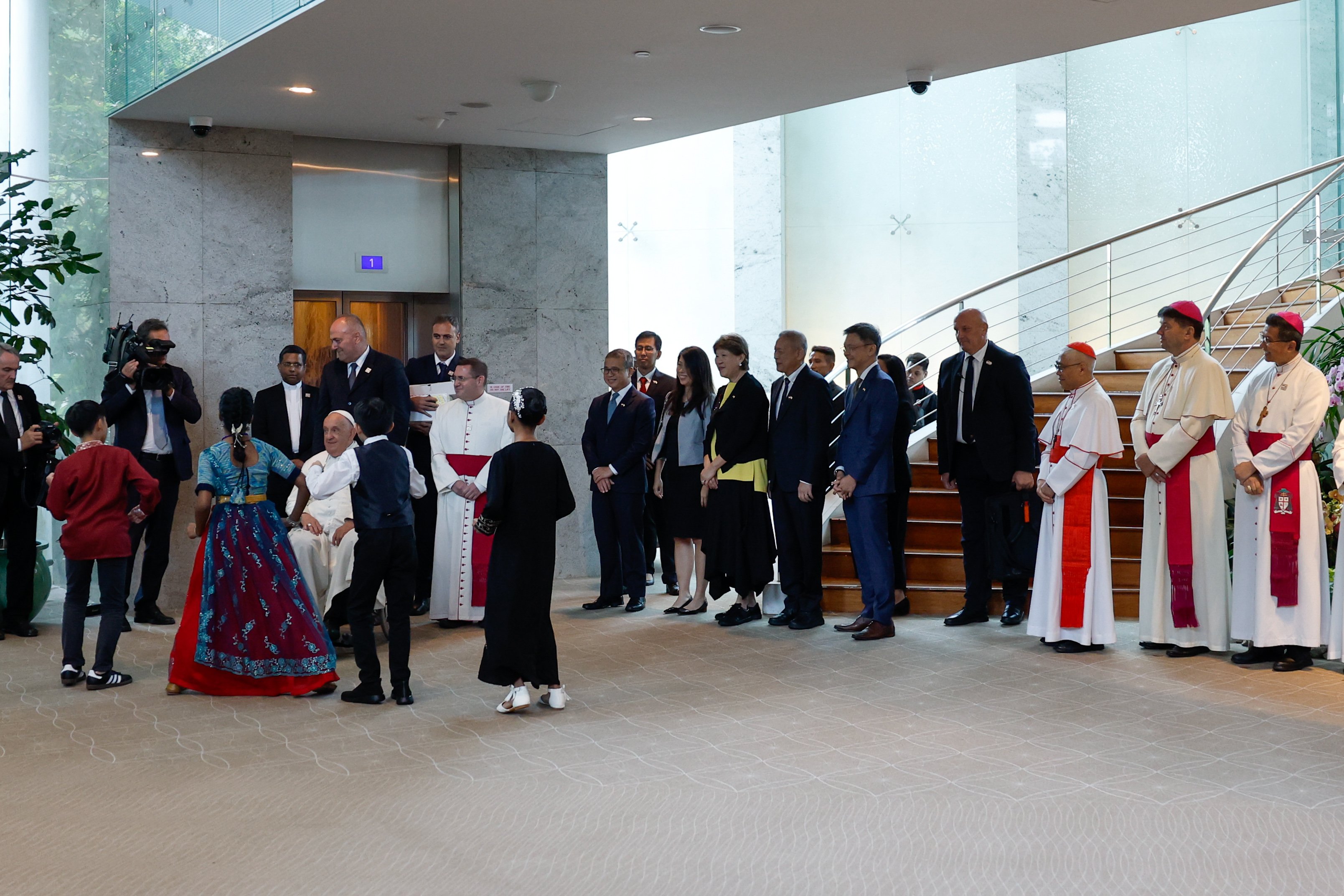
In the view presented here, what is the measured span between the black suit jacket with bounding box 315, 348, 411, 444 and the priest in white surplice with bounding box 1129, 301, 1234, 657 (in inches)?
162

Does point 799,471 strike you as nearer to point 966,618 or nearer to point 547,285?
point 966,618

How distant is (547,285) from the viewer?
979 centimetres

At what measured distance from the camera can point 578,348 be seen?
9906 millimetres

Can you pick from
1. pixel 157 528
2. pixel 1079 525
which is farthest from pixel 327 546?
pixel 1079 525

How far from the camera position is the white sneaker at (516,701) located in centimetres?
552

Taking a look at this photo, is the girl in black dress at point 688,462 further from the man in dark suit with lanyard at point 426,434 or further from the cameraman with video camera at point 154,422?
the cameraman with video camera at point 154,422

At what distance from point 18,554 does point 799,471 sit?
4619 millimetres

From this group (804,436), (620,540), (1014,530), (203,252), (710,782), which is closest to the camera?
(710,782)

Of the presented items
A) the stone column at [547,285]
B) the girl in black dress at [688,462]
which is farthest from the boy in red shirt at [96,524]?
the stone column at [547,285]

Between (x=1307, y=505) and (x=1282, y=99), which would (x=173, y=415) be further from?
(x=1282, y=99)

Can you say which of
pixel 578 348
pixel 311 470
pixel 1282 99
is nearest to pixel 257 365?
pixel 578 348

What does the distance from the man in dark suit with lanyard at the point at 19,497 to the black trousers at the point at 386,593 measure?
2926 millimetres

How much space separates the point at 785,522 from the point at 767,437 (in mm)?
520

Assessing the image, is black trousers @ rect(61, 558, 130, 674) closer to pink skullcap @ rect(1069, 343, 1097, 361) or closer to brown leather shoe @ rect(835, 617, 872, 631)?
brown leather shoe @ rect(835, 617, 872, 631)
